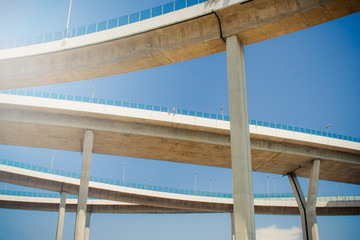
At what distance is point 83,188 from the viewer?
106 ft

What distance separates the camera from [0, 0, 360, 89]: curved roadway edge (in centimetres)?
2014

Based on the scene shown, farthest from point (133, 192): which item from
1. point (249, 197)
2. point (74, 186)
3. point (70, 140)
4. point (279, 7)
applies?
point (279, 7)

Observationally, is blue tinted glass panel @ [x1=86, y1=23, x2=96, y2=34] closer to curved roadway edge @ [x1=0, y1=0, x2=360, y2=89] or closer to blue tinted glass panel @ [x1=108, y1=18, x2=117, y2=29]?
curved roadway edge @ [x1=0, y1=0, x2=360, y2=89]

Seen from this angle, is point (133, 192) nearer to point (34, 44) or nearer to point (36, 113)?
point (36, 113)

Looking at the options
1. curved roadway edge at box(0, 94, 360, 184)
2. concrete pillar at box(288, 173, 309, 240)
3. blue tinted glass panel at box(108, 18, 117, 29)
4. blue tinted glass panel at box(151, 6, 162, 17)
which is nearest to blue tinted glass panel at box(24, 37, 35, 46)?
Result: curved roadway edge at box(0, 94, 360, 184)

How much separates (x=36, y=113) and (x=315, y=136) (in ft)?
91.4

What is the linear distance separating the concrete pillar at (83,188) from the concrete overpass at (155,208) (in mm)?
23815

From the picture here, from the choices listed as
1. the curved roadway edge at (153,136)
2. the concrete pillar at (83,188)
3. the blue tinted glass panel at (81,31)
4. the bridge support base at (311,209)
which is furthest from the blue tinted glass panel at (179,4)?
the bridge support base at (311,209)

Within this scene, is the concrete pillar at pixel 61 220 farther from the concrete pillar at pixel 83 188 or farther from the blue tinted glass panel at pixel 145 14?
the blue tinted glass panel at pixel 145 14

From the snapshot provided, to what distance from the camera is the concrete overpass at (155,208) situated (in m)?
51.5

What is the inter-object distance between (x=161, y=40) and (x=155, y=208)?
40779 mm

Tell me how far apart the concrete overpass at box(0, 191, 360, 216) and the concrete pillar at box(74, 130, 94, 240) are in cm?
2381

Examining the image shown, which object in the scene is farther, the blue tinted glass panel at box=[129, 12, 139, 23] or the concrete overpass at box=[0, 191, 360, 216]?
the concrete overpass at box=[0, 191, 360, 216]

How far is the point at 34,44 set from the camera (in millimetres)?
25828
